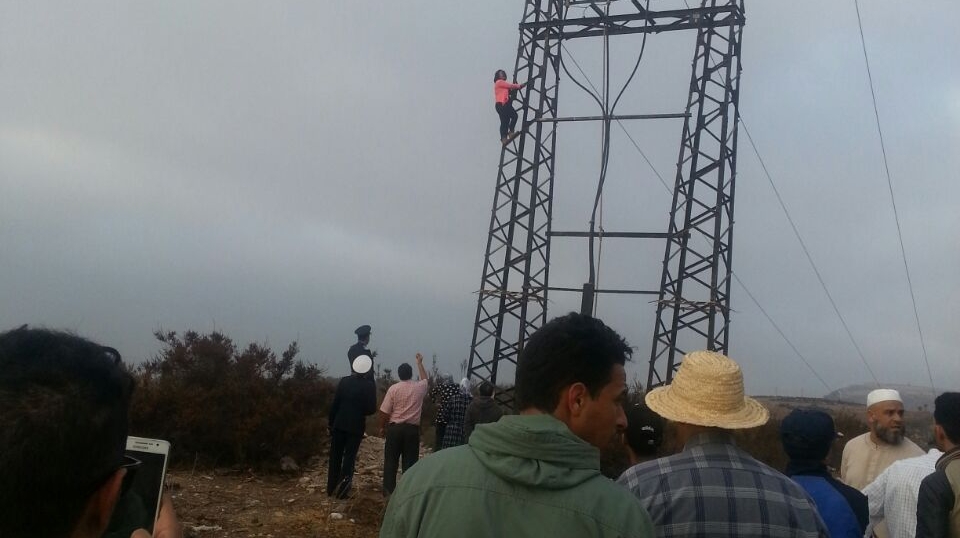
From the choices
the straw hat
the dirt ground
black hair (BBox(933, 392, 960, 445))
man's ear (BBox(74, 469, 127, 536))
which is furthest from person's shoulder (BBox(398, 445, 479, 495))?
the dirt ground

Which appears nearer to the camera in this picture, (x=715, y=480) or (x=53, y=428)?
(x=53, y=428)

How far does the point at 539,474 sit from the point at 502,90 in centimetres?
1271

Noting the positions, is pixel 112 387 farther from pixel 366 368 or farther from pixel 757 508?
pixel 366 368

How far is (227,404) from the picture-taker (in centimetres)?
1157

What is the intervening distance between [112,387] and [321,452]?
11824 millimetres

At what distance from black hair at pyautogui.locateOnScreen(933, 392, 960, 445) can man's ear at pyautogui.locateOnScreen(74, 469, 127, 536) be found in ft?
11.9

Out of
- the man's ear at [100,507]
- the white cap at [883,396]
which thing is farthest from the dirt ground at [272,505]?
the man's ear at [100,507]

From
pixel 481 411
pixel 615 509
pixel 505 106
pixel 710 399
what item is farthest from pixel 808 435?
pixel 505 106

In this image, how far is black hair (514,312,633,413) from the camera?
201cm

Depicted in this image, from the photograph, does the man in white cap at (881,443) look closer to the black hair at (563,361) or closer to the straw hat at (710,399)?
the straw hat at (710,399)

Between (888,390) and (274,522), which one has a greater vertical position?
(888,390)

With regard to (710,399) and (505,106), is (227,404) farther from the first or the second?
(710,399)

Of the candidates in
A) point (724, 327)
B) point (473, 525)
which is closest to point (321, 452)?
point (724, 327)

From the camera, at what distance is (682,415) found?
8.45 ft
